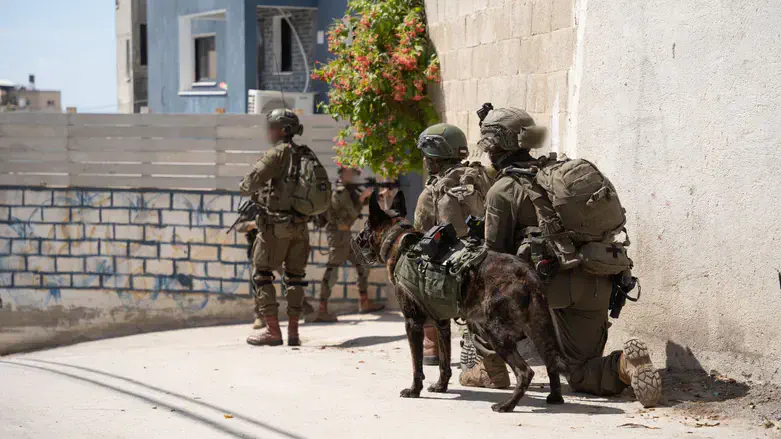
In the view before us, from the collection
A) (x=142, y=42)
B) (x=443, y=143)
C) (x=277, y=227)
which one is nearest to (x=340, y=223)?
(x=277, y=227)

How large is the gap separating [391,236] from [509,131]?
3.39ft

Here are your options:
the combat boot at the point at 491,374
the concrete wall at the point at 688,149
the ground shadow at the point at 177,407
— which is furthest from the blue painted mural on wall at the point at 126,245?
the concrete wall at the point at 688,149

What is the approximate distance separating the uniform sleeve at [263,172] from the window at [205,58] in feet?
46.1

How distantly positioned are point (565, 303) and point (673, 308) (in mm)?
829

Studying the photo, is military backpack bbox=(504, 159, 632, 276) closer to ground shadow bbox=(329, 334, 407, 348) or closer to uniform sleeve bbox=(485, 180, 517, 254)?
uniform sleeve bbox=(485, 180, 517, 254)

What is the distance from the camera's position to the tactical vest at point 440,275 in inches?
246

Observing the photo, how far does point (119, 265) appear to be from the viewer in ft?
43.0

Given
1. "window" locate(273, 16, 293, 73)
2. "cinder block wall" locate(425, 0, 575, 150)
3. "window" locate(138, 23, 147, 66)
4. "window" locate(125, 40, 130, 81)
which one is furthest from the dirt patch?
"window" locate(125, 40, 130, 81)

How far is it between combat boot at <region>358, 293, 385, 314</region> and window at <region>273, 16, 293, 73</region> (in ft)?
A: 35.0

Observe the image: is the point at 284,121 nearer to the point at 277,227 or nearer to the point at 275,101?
the point at 277,227

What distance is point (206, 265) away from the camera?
12828 mm

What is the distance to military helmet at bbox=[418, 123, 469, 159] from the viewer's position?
7.42 meters

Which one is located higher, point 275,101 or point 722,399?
point 275,101

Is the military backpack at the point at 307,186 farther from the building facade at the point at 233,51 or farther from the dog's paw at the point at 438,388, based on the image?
the building facade at the point at 233,51
